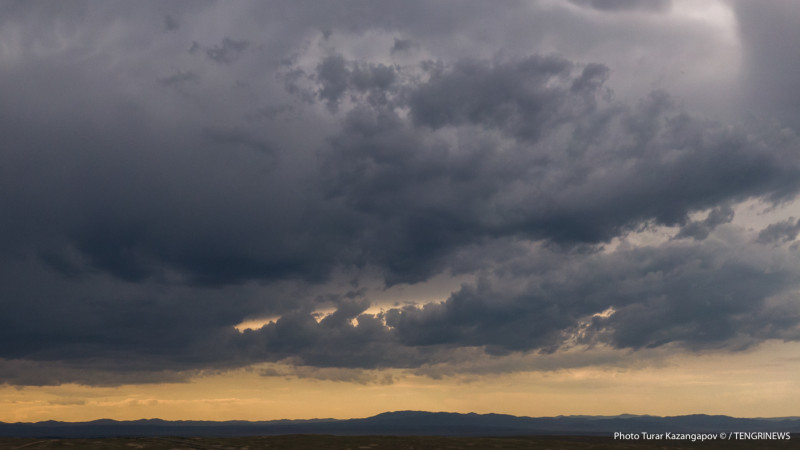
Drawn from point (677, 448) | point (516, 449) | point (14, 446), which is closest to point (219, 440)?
point (14, 446)

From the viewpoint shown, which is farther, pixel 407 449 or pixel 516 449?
pixel 516 449

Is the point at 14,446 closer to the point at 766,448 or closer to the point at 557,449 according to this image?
the point at 557,449

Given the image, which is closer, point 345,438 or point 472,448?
point 472,448

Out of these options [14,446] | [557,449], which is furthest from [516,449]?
[14,446]

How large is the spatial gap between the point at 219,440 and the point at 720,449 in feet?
486

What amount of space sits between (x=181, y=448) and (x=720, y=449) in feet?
509

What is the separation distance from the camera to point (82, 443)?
484ft

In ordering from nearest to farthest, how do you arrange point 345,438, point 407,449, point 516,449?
point 407,449
point 516,449
point 345,438

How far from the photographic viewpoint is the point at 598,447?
171 m

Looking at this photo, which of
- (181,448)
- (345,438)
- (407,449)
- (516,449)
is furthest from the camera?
(345,438)

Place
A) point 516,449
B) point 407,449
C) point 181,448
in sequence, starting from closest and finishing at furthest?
point 181,448
point 407,449
point 516,449

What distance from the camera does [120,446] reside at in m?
146

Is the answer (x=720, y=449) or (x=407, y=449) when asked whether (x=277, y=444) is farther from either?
(x=720, y=449)

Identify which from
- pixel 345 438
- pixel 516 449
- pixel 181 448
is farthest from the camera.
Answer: pixel 345 438
